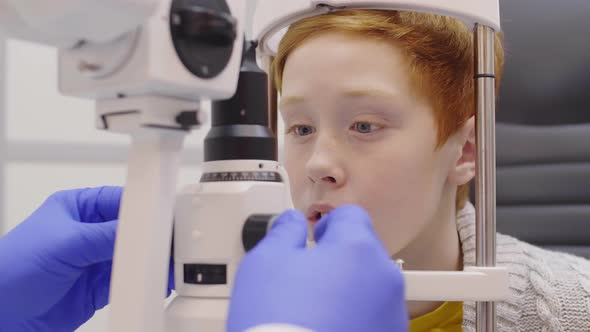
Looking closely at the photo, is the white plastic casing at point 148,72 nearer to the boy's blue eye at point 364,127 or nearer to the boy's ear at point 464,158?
the boy's blue eye at point 364,127

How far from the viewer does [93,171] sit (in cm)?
140

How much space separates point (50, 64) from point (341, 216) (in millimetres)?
1088

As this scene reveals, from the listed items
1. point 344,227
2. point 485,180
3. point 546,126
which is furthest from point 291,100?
point 546,126

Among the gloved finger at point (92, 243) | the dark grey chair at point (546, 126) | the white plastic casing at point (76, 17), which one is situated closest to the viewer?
the white plastic casing at point (76, 17)

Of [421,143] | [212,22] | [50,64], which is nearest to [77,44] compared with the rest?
[212,22]

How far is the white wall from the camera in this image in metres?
1.29

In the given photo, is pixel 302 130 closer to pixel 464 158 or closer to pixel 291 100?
pixel 291 100

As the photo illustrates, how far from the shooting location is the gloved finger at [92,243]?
22.9 inches

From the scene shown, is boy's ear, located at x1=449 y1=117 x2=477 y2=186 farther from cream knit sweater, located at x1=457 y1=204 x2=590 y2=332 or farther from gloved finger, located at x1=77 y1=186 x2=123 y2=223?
gloved finger, located at x1=77 y1=186 x2=123 y2=223

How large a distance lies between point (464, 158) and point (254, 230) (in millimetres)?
570

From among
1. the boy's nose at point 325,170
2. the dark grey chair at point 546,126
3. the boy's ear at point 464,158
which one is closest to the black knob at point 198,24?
the boy's nose at point 325,170

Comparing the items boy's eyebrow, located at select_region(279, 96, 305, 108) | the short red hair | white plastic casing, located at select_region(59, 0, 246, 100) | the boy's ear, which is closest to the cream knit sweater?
the boy's ear

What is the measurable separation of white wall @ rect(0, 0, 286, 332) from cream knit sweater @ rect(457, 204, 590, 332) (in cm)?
67

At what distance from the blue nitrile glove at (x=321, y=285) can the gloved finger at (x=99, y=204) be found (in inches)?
12.4
